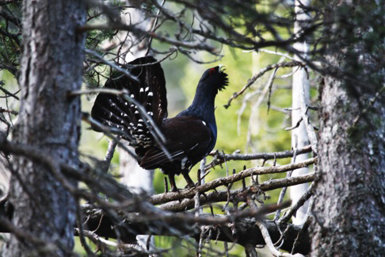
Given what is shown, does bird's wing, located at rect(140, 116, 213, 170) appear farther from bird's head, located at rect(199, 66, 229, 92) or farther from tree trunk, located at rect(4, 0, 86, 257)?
tree trunk, located at rect(4, 0, 86, 257)

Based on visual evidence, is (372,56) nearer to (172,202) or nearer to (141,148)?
(172,202)

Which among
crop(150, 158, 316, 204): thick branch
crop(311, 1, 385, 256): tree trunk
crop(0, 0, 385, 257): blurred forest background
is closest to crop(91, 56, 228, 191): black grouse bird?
crop(0, 0, 385, 257): blurred forest background

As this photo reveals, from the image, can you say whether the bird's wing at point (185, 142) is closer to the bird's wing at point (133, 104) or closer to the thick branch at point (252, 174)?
the bird's wing at point (133, 104)

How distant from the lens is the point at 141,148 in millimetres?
5715

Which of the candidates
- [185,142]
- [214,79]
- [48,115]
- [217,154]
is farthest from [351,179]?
[214,79]

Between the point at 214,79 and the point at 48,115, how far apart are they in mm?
4182

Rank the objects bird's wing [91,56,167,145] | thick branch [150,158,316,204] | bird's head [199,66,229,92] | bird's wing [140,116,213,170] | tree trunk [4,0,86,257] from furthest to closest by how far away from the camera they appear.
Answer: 1. bird's head [199,66,229,92]
2. bird's wing [140,116,213,170]
3. bird's wing [91,56,167,145]
4. thick branch [150,158,316,204]
5. tree trunk [4,0,86,257]

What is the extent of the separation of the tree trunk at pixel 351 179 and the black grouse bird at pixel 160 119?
1.91 m

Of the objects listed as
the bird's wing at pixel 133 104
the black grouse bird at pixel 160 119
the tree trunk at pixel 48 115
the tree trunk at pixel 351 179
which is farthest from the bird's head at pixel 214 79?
the tree trunk at pixel 48 115

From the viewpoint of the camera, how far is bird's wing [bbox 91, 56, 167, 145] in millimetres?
4922

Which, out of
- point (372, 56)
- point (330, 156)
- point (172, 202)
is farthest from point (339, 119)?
point (172, 202)

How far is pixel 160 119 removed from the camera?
5.59 m

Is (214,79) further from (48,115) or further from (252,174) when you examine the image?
(48,115)

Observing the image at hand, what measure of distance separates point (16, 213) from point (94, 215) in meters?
1.77
